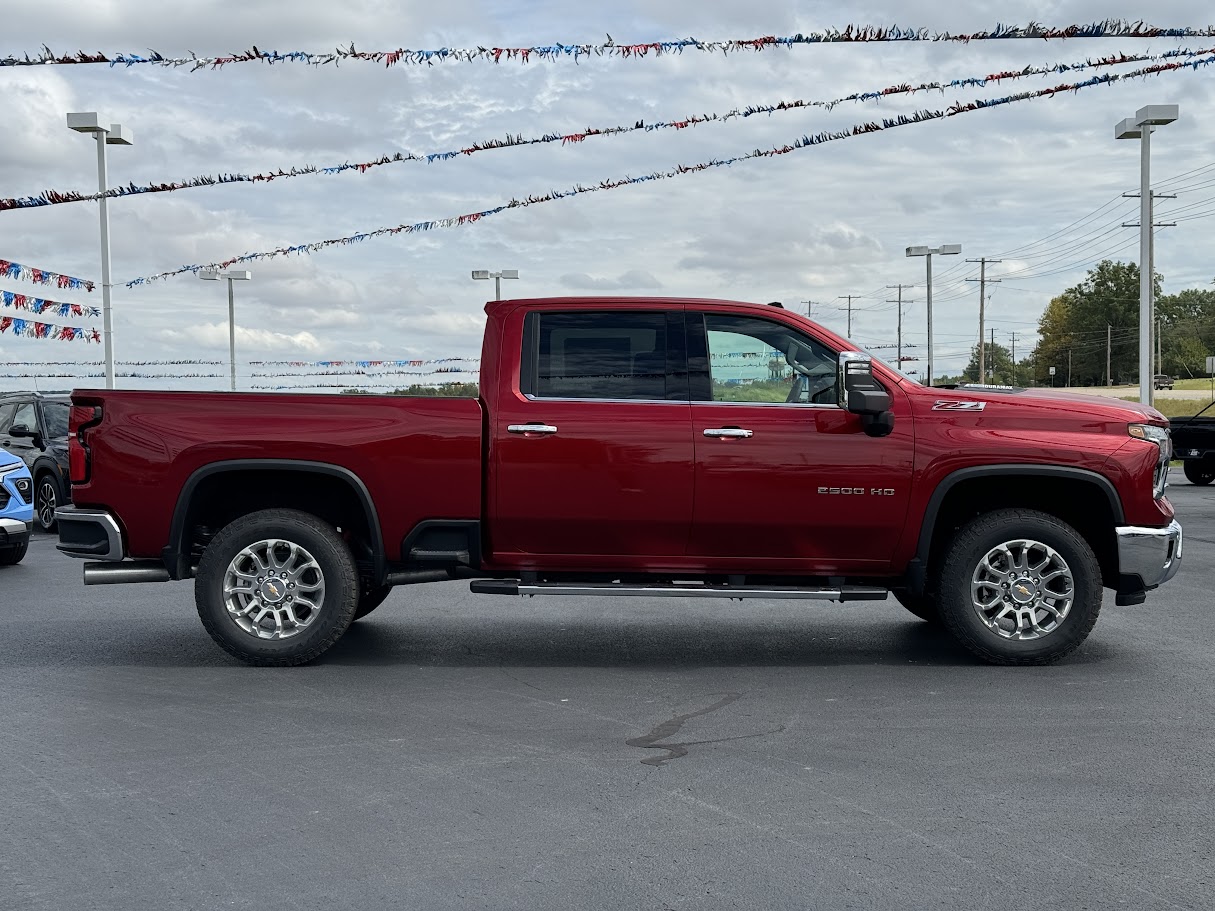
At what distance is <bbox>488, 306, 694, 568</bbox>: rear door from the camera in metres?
7.22

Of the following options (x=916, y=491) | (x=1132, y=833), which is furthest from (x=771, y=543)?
(x=1132, y=833)

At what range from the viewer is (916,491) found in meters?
7.25

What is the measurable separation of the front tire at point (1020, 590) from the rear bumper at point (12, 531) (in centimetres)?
890

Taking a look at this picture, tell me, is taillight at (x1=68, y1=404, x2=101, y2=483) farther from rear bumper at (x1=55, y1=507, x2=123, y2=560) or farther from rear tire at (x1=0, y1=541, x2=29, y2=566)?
rear tire at (x1=0, y1=541, x2=29, y2=566)

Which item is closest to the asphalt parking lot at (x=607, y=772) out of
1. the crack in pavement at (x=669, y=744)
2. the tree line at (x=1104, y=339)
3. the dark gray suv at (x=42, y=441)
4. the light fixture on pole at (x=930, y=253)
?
the crack in pavement at (x=669, y=744)

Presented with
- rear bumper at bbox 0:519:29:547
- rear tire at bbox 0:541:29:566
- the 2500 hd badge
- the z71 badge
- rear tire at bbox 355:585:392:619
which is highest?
the z71 badge

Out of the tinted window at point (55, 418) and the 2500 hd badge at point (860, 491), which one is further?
the tinted window at point (55, 418)

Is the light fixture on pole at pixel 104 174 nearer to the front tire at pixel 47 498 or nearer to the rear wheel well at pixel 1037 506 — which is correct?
the front tire at pixel 47 498

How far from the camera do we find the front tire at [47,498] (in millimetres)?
16203

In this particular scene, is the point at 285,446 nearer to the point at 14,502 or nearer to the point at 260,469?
the point at 260,469

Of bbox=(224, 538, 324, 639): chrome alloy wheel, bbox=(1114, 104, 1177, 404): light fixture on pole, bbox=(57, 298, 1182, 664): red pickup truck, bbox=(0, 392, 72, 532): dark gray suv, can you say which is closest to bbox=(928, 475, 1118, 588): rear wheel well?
bbox=(57, 298, 1182, 664): red pickup truck

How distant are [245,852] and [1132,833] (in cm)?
299

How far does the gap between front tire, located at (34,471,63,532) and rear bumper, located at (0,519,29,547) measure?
12.7ft

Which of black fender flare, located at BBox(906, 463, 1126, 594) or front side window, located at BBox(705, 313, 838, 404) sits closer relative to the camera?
black fender flare, located at BBox(906, 463, 1126, 594)
